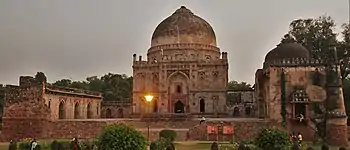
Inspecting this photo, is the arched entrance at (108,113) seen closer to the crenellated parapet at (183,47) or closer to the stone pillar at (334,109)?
the crenellated parapet at (183,47)

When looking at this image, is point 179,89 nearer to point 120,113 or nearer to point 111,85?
point 120,113

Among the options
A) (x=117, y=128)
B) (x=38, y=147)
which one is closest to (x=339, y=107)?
(x=117, y=128)

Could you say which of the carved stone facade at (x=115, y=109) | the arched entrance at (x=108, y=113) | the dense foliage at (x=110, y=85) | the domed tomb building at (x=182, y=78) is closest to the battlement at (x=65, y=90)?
the carved stone facade at (x=115, y=109)

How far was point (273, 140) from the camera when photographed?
48.0 ft

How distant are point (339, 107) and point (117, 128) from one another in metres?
13.9

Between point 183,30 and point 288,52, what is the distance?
12085 millimetres

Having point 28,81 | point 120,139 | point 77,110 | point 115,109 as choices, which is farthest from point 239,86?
point 120,139

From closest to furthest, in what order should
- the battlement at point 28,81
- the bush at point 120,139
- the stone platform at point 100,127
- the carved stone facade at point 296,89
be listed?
1. the bush at point 120,139
2. the stone platform at point 100,127
3. the carved stone facade at point 296,89
4. the battlement at point 28,81

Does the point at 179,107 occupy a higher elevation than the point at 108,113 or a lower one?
higher

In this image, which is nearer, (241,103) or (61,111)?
(61,111)

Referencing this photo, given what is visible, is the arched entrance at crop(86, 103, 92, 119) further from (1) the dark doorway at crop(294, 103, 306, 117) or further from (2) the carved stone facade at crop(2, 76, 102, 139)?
(1) the dark doorway at crop(294, 103, 306, 117)

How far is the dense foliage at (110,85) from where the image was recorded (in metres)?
51.2

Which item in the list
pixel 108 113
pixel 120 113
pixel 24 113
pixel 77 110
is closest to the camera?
pixel 24 113

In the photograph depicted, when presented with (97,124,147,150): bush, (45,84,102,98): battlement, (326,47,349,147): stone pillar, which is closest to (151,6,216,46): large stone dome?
(45,84,102,98): battlement
